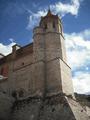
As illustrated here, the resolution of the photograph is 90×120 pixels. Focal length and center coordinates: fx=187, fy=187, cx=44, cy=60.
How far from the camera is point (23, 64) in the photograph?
31875 millimetres

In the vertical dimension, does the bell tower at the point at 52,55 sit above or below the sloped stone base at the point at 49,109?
above

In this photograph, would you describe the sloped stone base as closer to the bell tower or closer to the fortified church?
the fortified church

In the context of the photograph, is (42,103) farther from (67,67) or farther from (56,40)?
(56,40)

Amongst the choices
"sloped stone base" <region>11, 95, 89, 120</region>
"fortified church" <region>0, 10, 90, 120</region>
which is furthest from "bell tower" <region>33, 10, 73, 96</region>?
"sloped stone base" <region>11, 95, 89, 120</region>

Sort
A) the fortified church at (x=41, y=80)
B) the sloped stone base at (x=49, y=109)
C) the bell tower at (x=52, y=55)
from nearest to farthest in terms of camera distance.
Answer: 1. the sloped stone base at (x=49, y=109)
2. the fortified church at (x=41, y=80)
3. the bell tower at (x=52, y=55)

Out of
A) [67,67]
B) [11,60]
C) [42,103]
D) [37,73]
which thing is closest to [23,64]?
[11,60]

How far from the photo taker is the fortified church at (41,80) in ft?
72.9

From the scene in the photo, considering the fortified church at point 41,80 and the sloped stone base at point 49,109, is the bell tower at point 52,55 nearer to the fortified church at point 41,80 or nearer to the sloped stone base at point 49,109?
the fortified church at point 41,80

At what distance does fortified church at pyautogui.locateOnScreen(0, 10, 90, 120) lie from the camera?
22.2 meters

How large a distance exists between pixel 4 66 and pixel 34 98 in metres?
12.5

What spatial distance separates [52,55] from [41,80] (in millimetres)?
4617

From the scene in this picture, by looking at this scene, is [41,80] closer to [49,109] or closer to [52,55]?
[52,55]

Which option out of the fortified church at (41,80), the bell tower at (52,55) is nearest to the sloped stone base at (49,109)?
the fortified church at (41,80)

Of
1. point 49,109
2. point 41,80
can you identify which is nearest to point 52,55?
point 41,80
